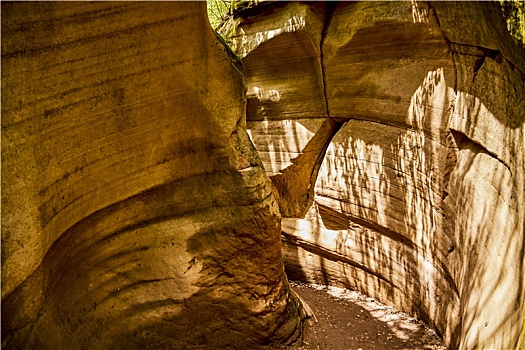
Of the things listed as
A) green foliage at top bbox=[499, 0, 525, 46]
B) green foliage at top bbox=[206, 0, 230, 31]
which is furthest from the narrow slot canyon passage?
green foliage at top bbox=[206, 0, 230, 31]

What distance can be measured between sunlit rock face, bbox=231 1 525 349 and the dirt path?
0.71 feet

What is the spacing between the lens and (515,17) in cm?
362

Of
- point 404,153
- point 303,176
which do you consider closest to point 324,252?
point 303,176

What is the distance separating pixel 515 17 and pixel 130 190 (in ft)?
11.8

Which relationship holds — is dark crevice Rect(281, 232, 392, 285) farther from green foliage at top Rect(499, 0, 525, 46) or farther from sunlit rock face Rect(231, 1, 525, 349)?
green foliage at top Rect(499, 0, 525, 46)

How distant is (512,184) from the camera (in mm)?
3631

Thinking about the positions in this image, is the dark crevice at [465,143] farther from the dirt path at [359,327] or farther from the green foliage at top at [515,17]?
the dirt path at [359,327]

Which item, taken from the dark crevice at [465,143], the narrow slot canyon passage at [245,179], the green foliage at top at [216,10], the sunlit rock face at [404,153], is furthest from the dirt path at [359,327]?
the green foliage at top at [216,10]

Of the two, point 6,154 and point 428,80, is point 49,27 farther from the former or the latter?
point 428,80

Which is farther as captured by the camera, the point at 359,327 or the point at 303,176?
the point at 303,176

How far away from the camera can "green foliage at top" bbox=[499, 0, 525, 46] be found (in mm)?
3535

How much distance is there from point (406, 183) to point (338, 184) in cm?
152

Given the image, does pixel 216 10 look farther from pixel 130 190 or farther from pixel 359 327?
pixel 359 327

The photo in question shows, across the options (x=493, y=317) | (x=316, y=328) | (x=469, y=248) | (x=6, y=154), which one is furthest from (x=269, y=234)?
(x=6, y=154)
